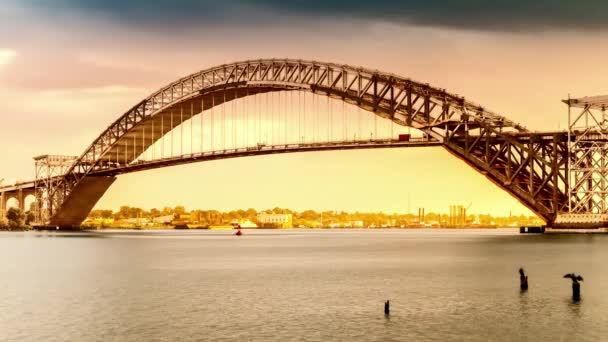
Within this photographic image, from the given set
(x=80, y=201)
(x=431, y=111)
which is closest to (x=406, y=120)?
(x=431, y=111)

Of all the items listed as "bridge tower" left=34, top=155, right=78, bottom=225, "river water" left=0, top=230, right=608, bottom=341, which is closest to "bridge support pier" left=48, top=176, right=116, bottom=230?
"bridge tower" left=34, top=155, right=78, bottom=225

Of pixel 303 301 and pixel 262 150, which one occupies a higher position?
pixel 262 150

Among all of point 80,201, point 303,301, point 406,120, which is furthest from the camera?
point 80,201

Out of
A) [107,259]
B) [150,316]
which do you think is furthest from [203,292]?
[107,259]

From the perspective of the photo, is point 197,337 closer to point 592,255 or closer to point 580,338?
point 580,338

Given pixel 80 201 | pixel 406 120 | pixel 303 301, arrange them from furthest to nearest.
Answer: pixel 80 201 < pixel 406 120 < pixel 303 301

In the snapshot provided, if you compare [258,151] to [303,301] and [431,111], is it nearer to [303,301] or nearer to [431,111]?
[431,111]
